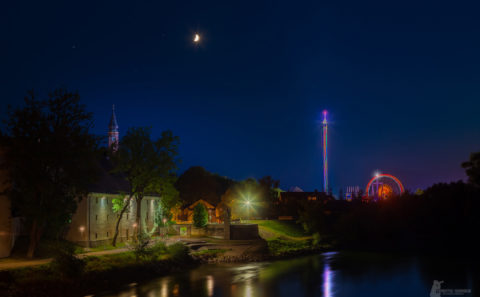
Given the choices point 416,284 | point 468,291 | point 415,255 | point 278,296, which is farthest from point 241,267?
point 415,255

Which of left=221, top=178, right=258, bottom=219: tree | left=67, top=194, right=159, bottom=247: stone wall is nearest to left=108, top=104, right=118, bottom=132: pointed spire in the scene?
left=221, top=178, right=258, bottom=219: tree

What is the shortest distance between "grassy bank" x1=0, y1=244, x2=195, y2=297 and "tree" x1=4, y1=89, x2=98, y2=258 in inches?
173

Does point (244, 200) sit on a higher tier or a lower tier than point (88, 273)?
higher

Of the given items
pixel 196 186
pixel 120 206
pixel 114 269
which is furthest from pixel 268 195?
pixel 114 269

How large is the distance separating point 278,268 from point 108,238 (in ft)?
53.2

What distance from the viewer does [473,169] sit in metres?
61.3

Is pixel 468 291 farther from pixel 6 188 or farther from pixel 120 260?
pixel 6 188

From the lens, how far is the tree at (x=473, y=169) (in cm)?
5978

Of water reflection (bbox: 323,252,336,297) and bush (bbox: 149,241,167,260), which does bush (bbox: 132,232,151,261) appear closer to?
bush (bbox: 149,241,167,260)

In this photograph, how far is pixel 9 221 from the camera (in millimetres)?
30266

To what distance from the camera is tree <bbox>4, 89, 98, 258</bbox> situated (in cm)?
3052

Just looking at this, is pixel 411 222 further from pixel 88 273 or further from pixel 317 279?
pixel 88 273

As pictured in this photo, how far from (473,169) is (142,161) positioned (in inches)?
1764

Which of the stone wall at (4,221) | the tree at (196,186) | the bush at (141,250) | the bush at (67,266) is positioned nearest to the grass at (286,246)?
the bush at (141,250)
